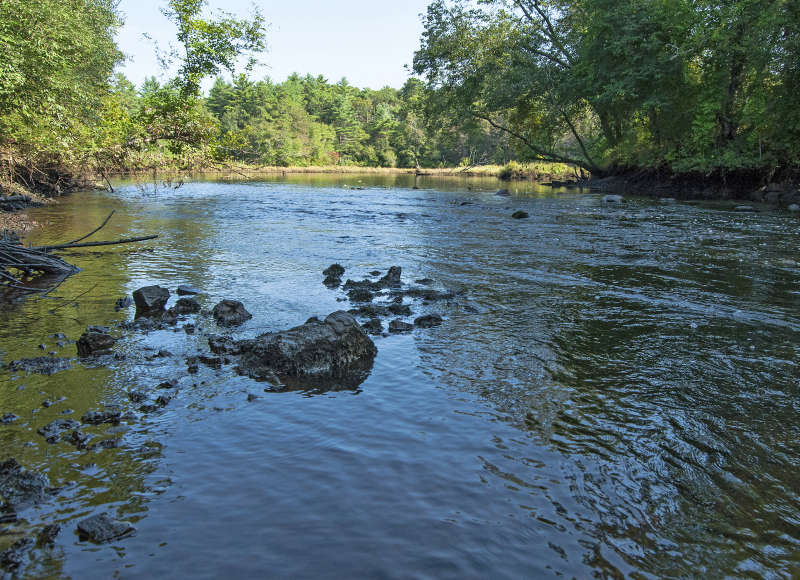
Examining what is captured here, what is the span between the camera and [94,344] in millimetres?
7078

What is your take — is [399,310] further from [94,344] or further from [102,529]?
[102,529]

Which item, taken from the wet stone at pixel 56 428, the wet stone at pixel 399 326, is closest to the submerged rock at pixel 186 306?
the wet stone at pixel 399 326

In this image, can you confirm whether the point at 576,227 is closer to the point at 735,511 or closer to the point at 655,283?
the point at 655,283

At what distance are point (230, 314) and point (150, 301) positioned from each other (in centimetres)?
179

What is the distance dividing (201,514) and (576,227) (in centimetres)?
1881

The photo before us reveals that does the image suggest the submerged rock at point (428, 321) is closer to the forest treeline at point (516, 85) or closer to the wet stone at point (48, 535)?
the wet stone at point (48, 535)

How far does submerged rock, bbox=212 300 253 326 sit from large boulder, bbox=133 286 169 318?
3.77 feet

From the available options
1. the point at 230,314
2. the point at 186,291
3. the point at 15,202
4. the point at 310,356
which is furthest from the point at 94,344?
the point at 15,202

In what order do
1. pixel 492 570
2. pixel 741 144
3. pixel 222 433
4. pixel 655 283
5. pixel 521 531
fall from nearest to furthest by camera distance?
pixel 492 570 → pixel 521 531 → pixel 222 433 → pixel 655 283 → pixel 741 144

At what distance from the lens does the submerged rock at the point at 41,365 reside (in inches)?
254

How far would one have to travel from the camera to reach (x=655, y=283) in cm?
1135

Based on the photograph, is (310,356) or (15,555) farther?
(310,356)

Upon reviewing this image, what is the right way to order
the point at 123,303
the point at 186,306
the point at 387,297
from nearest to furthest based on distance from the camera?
the point at 186,306 < the point at 123,303 < the point at 387,297

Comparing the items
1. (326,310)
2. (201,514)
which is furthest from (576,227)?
(201,514)
